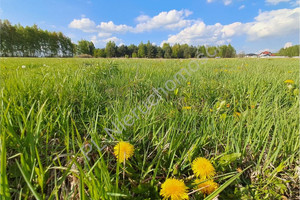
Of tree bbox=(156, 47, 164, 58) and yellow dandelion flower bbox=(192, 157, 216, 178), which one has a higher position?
tree bbox=(156, 47, 164, 58)

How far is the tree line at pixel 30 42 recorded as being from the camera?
35.6 metres

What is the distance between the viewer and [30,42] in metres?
41.9

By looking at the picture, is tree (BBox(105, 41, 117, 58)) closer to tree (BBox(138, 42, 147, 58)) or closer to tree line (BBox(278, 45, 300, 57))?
tree (BBox(138, 42, 147, 58))

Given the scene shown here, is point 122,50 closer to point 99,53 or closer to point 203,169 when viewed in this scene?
point 99,53

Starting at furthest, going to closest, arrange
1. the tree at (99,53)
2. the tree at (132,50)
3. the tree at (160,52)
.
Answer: the tree at (132,50) < the tree at (99,53) < the tree at (160,52)

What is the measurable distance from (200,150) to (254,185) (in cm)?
28

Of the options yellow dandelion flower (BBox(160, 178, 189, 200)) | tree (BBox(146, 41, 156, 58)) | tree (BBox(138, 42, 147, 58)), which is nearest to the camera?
yellow dandelion flower (BBox(160, 178, 189, 200))

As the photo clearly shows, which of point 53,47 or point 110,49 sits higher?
point 53,47

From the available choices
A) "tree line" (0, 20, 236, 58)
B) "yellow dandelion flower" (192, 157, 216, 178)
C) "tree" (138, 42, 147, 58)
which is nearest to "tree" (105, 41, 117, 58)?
"tree line" (0, 20, 236, 58)

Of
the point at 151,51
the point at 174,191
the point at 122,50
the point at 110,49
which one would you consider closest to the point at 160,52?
the point at 151,51

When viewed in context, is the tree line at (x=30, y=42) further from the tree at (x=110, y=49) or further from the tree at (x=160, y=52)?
the tree at (x=160, y=52)

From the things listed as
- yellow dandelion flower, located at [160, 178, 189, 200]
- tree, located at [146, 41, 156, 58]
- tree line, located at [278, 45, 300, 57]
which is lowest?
yellow dandelion flower, located at [160, 178, 189, 200]

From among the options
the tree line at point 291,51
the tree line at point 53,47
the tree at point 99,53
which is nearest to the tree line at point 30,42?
the tree line at point 53,47

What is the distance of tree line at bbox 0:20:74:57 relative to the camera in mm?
35562
